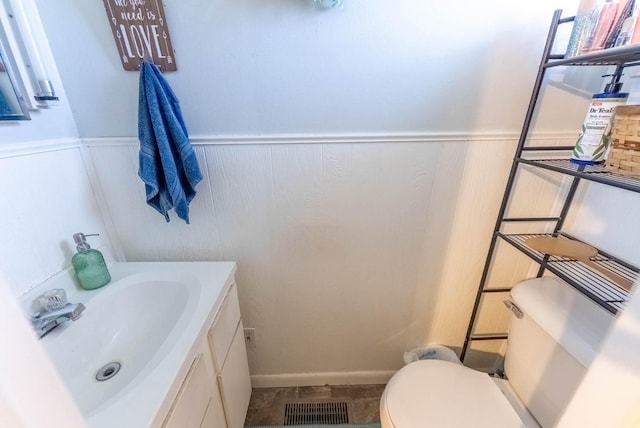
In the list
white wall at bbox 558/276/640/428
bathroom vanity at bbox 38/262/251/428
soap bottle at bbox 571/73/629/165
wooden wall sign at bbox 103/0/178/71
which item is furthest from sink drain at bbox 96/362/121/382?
soap bottle at bbox 571/73/629/165

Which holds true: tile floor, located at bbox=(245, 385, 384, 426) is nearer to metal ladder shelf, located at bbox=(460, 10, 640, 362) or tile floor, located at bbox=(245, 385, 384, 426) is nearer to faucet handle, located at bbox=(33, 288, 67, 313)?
metal ladder shelf, located at bbox=(460, 10, 640, 362)

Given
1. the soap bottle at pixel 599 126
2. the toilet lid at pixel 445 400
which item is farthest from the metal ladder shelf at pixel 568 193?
the toilet lid at pixel 445 400

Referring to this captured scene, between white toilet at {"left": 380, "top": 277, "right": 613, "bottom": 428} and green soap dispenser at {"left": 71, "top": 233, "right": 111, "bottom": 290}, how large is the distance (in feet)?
3.42

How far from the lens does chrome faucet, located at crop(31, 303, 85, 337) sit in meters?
0.74

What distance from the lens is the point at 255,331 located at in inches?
51.4

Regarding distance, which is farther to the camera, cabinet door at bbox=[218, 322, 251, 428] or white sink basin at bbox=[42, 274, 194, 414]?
cabinet door at bbox=[218, 322, 251, 428]

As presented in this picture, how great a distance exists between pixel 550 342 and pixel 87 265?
57.7 inches

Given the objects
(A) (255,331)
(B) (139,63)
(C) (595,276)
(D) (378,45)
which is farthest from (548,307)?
(B) (139,63)

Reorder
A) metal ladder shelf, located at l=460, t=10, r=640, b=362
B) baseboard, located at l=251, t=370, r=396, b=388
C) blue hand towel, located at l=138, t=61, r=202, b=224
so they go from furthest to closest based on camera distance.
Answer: baseboard, located at l=251, t=370, r=396, b=388
blue hand towel, located at l=138, t=61, r=202, b=224
metal ladder shelf, located at l=460, t=10, r=640, b=362

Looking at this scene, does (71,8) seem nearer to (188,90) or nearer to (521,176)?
(188,90)

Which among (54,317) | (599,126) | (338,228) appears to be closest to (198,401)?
(54,317)

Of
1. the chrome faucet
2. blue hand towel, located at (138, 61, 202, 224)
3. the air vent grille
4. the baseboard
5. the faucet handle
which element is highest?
blue hand towel, located at (138, 61, 202, 224)

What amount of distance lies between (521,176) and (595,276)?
15.9 inches

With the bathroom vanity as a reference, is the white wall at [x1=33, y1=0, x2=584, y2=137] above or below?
above
